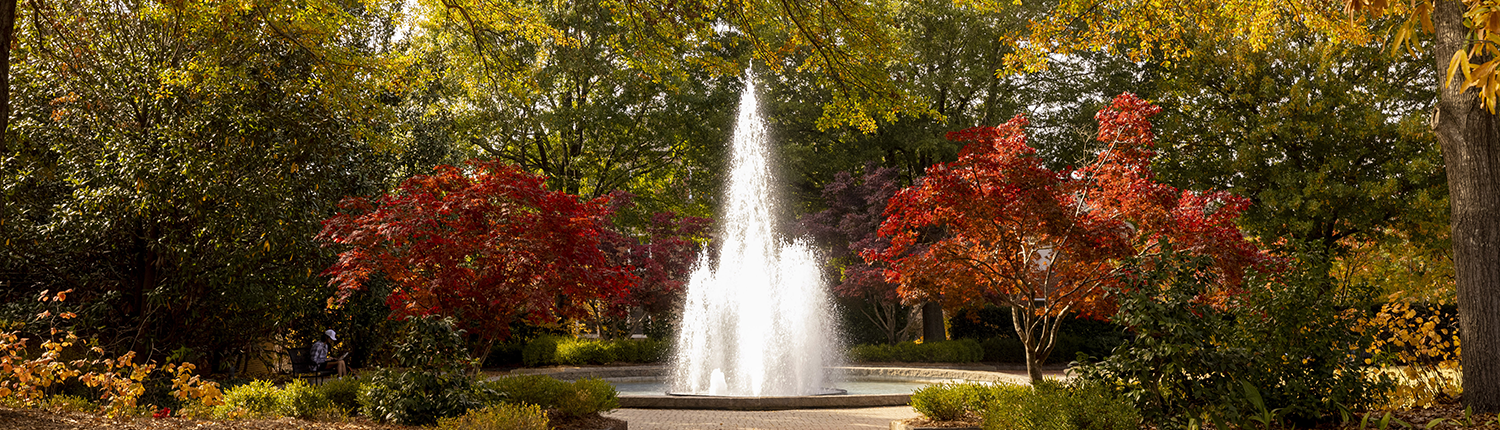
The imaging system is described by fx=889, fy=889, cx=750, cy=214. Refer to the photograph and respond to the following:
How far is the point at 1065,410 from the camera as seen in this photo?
6164 millimetres

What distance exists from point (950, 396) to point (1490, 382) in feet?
12.7

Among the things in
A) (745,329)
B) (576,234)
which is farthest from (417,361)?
(745,329)

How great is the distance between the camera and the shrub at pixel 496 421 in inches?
247

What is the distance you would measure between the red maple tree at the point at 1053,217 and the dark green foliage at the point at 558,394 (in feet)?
10.7

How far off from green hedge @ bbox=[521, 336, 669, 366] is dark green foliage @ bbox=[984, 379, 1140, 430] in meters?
12.6

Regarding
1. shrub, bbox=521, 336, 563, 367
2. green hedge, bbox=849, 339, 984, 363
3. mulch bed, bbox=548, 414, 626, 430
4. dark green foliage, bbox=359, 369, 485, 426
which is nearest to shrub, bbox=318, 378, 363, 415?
dark green foliage, bbox=359, 369, 485, 426

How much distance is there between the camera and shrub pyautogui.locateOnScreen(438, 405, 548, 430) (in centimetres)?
628

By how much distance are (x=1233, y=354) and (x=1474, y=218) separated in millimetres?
2173

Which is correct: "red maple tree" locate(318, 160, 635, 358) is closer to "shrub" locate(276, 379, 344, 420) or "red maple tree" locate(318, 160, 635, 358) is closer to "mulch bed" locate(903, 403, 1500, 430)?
"shrub" locate(276, 379, 344, 420)

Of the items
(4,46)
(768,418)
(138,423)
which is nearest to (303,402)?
(138,423)

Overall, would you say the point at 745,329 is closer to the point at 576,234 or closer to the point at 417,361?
the point at 576,234

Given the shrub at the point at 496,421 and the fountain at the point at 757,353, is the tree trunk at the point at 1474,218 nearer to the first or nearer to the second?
the fountain at the point at 757,353

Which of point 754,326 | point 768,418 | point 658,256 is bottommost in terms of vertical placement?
point 768,418

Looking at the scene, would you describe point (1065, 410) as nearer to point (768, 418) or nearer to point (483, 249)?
point (768, 418)
